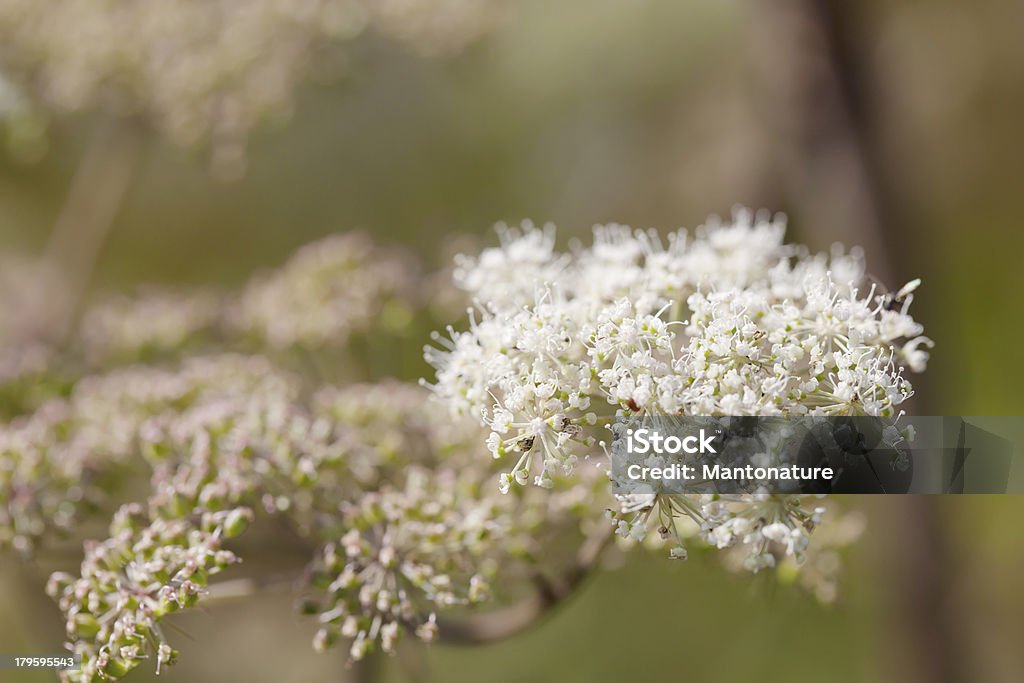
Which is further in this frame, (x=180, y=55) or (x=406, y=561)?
(x=180, y=55)

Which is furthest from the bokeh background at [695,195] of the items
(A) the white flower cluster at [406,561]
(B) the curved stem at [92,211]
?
(A) the white flower cluster at [406,561]

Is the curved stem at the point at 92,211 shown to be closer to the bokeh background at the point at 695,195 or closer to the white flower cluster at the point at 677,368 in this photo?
the bokeh background at the point at 695,195

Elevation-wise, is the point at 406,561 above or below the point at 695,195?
below

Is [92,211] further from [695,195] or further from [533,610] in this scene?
[695,195]

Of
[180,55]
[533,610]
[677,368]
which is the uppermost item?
[180,55]

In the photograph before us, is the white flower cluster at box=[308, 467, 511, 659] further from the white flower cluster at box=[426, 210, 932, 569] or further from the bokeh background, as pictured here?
the bokeh background

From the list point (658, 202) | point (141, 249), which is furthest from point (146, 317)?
point (658, 202)

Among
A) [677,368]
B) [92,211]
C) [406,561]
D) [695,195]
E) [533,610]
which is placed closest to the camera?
[677,368]

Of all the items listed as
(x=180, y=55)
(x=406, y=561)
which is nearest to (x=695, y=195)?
(x=180, y=55)

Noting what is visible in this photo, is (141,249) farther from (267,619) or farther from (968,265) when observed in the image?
(968,265)
